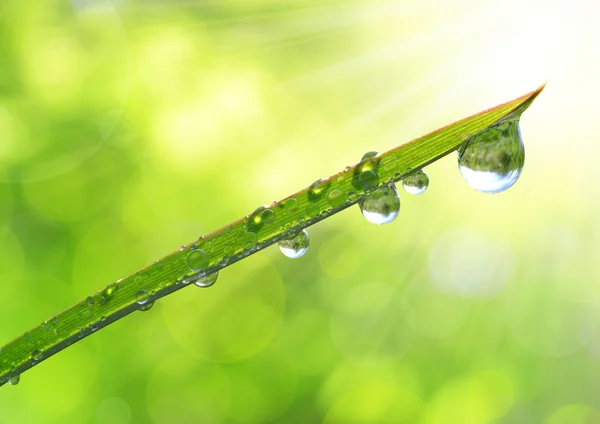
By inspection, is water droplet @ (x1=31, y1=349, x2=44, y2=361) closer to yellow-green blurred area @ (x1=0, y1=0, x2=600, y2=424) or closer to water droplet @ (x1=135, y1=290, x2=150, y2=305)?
water droplet @ (x1=135, y1=290, x2=150, y2=305)

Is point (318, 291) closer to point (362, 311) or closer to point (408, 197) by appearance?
point (362, 311)

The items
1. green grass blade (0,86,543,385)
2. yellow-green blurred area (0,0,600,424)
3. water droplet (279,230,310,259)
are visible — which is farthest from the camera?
yellow-green blurred area (0,0,600,424)

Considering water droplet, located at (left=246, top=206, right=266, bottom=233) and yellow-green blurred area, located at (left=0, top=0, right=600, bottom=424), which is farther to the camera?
yellow-green blurred area, located at (left=0, top=0, right=600, bottom=424)

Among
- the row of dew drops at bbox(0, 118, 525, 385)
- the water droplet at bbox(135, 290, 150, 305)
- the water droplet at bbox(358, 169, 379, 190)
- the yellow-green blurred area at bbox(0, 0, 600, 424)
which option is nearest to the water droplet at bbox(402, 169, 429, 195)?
the row of dew drops at bbox(0, 118, 525, 385)

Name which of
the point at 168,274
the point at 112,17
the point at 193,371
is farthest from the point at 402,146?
the point at 112,17

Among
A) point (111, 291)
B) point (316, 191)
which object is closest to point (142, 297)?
point (111, 291)

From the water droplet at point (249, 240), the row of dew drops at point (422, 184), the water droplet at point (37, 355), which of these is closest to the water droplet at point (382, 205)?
the row of dew drops at point (422, 184)
